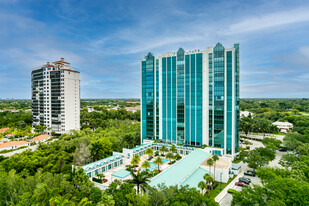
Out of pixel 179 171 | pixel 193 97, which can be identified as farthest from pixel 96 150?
pixel 193 97

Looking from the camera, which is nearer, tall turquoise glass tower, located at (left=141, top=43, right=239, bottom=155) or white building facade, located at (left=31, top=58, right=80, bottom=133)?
tall turquoise glass tower, located at (left=141, top=43, right=239, bottom=155)

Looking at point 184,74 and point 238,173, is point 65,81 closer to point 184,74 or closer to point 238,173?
point 184,74

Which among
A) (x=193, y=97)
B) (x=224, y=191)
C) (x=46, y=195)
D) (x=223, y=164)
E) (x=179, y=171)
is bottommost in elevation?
(x=224, y=191)

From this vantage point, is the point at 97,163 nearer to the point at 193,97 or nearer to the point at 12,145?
the point at 193,97

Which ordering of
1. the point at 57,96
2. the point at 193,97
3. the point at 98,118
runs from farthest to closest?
1. the point at 98,118
2. the point at 57,96
3. the point at 193,97

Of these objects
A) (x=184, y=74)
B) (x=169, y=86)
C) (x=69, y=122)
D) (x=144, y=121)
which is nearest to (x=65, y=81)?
(x=69, y=122)

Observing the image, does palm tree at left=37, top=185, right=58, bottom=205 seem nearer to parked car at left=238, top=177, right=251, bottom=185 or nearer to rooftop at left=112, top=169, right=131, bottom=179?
rooftop at left=112, top=169, right=131, bottom=179

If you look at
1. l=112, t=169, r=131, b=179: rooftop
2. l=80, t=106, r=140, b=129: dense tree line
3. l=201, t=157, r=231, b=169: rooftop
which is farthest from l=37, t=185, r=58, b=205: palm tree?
l=80, t=106, r=140, b=129: dense tree line
